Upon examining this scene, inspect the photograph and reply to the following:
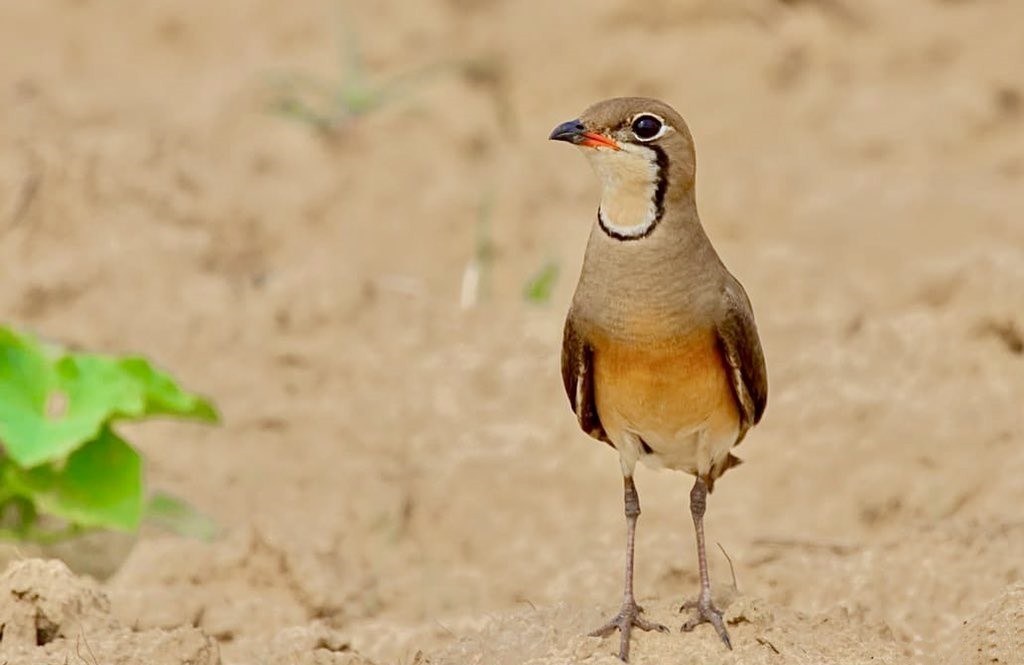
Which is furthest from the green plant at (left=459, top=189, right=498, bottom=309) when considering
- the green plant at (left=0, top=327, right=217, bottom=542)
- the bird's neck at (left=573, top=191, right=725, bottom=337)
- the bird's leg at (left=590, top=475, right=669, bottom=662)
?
the bird's leg at (left=590, top=475, right=669, bottom=662)

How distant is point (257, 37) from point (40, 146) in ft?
6.62

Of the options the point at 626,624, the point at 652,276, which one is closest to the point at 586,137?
the point at 652,276

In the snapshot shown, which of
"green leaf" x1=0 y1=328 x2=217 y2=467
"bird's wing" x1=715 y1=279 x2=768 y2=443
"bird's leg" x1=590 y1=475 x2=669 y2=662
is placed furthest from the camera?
"green leaf" x1=0 y1=328 x2=217 y2=467

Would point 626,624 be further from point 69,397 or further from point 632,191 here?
point 69,397

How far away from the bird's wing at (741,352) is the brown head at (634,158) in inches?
12.9

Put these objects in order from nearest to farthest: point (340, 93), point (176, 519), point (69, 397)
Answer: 1. point (69, 397)
2. point (176, 519)
3. point (340, 93)

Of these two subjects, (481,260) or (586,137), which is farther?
(481,260)

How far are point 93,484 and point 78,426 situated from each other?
0.22 m

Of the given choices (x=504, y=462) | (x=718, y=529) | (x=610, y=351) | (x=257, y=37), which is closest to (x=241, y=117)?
(x=257, y=37)

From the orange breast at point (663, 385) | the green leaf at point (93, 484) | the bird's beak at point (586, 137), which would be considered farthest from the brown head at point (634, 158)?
the green leaf at point (93, 484)

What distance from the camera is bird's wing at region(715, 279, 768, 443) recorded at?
17.2 ft

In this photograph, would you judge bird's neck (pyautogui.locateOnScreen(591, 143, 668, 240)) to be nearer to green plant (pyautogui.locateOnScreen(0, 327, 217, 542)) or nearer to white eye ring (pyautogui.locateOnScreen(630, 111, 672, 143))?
white eye ring (pyautogui.locateOnScreen(630, 111, 672, 143))

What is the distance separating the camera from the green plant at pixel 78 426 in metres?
6.32

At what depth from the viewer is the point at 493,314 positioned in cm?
838
